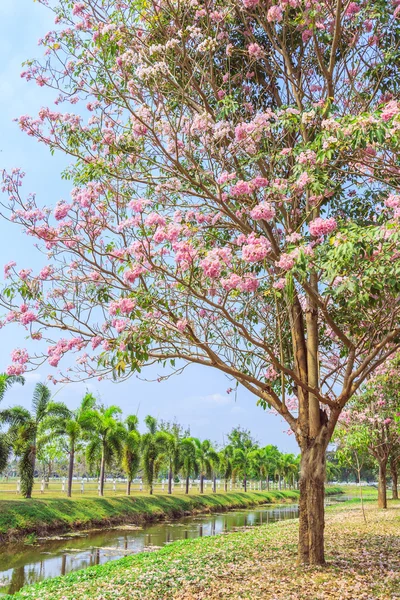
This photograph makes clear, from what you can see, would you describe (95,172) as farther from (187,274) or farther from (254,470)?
(254,470)

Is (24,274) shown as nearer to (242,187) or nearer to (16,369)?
(16,369)

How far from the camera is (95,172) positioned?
9.13 meters

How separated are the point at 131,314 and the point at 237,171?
10.8 feet

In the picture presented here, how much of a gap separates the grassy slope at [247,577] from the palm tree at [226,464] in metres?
42.4

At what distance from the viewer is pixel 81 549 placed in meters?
19.5

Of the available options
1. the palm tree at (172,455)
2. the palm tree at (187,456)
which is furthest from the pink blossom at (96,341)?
the palm tree at (187,456)

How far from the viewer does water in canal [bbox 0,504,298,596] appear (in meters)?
15.1

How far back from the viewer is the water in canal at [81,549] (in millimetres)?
15109

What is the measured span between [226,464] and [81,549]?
3808 cm

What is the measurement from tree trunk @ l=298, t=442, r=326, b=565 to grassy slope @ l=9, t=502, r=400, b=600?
319mm

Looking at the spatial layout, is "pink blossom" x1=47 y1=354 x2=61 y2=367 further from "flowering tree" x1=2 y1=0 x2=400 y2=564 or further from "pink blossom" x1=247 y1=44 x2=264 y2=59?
"pink blossom" x1=247 y1=44 x2=264 y2=59

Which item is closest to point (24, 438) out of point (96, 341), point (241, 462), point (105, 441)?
point (105, 441)

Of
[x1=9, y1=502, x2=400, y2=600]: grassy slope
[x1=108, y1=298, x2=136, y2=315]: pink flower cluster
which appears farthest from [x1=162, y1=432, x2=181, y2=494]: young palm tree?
[x1=108, y1=298, x2=136, y2=315]: pink flower cluster

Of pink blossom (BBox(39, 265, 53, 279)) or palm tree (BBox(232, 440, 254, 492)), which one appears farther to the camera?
palm tree (BBox(232, 440, 254, 492))
